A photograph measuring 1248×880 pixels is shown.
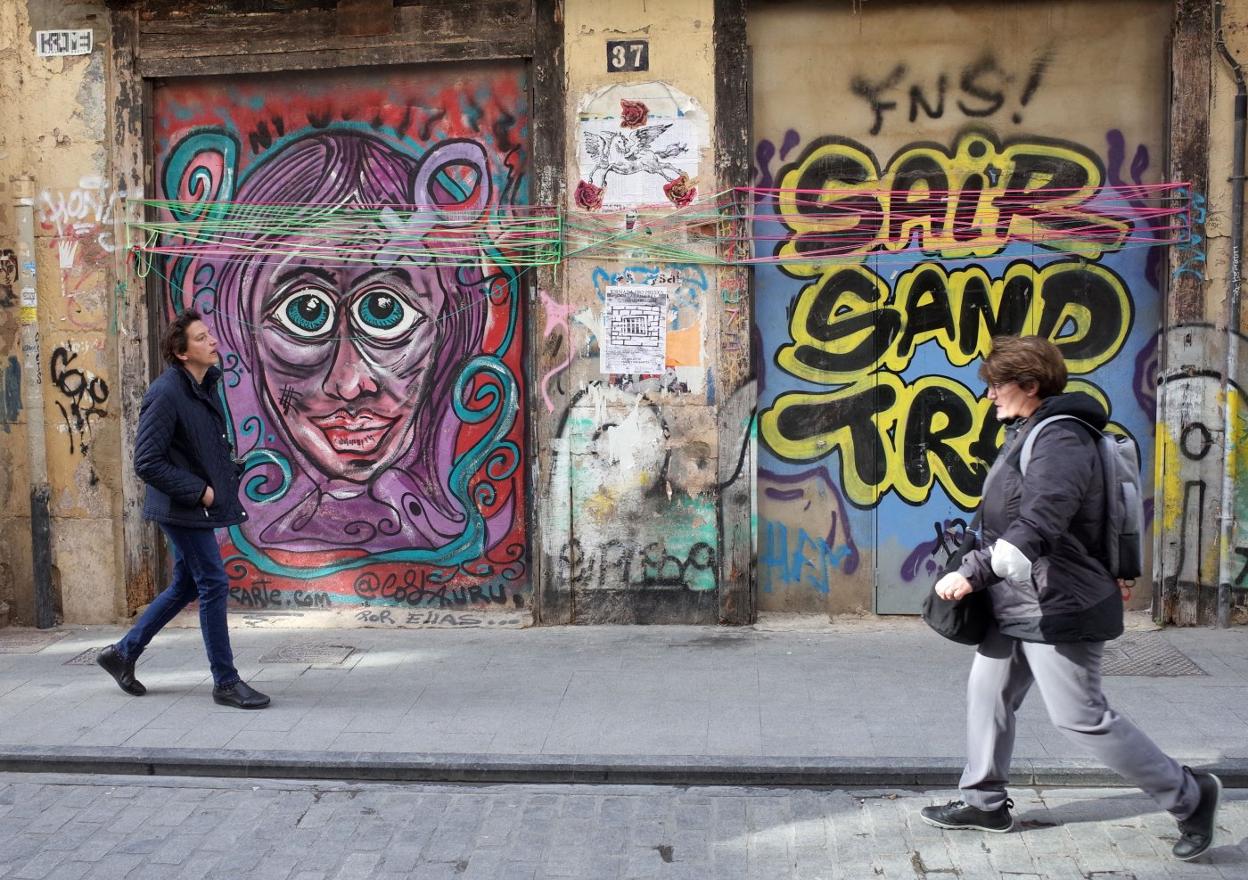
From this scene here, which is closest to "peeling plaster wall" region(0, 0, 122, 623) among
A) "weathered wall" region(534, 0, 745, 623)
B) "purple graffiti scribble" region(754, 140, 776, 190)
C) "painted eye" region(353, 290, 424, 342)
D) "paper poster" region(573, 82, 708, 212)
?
"painted eye" region(353, 290, 424, 342)

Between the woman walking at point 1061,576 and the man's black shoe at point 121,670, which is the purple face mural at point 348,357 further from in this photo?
the woman walking at point 1061,576

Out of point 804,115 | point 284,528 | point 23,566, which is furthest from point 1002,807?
point 23,566

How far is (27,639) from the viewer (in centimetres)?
764

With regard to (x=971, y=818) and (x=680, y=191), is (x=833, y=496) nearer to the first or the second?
(x=680, y=191)

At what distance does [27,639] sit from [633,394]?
3987 millimetres

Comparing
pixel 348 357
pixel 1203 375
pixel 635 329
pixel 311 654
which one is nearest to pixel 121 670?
pixel 311 654

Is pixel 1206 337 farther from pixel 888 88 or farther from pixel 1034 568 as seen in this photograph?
pixel 1034 568

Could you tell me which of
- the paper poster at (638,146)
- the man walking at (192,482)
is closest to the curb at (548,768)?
the man walking at (192,482)

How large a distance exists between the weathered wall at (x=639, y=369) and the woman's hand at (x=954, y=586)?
3330 mm

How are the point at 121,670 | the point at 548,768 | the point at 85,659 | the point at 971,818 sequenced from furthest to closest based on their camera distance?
the point at 85,659
the point at 121,670
the point at 548,768
the point at 971,818

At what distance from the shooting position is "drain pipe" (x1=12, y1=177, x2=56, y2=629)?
25.5 feet

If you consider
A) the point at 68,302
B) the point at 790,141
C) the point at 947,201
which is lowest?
the point at 68,302

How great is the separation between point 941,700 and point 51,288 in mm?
5913

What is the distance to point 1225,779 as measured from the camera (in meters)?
5.00
